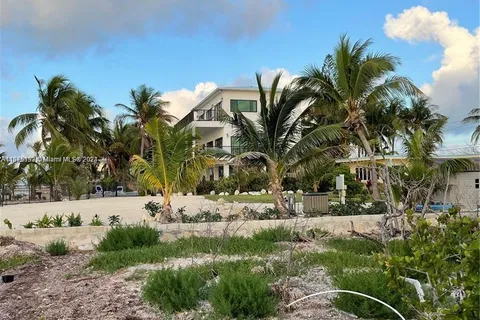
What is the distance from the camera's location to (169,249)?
9.09m

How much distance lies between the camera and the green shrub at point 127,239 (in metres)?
9.79

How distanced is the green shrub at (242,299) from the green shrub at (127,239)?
503 centimetres

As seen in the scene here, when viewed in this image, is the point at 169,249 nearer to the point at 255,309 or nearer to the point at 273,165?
the point at 255,309

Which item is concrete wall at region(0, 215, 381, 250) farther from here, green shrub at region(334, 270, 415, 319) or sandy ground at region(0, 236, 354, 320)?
green shrub at region(334, 270, 415, 319)

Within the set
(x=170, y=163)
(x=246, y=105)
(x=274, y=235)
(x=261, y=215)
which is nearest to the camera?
(x=274, y=235)

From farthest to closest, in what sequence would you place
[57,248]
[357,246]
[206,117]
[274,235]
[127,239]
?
[206,117] → [57,248] → [274,235] → [127,239] → [357,246]

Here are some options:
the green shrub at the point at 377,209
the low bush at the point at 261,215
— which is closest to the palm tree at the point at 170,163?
the low bush at the point at 261,215

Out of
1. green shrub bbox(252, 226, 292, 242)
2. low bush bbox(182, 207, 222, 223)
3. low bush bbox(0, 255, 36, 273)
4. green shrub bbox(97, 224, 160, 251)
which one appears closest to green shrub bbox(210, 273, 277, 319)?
green shrub bbox(252, 226, 292, 242)

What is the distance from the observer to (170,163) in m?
12.9

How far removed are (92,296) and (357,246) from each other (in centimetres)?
535

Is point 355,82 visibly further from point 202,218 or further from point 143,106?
point 143,106

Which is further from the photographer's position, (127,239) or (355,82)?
(355,82)

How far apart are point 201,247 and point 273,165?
5378mm

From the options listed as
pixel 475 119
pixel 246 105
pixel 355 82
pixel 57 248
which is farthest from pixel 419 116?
pixel 57 248
